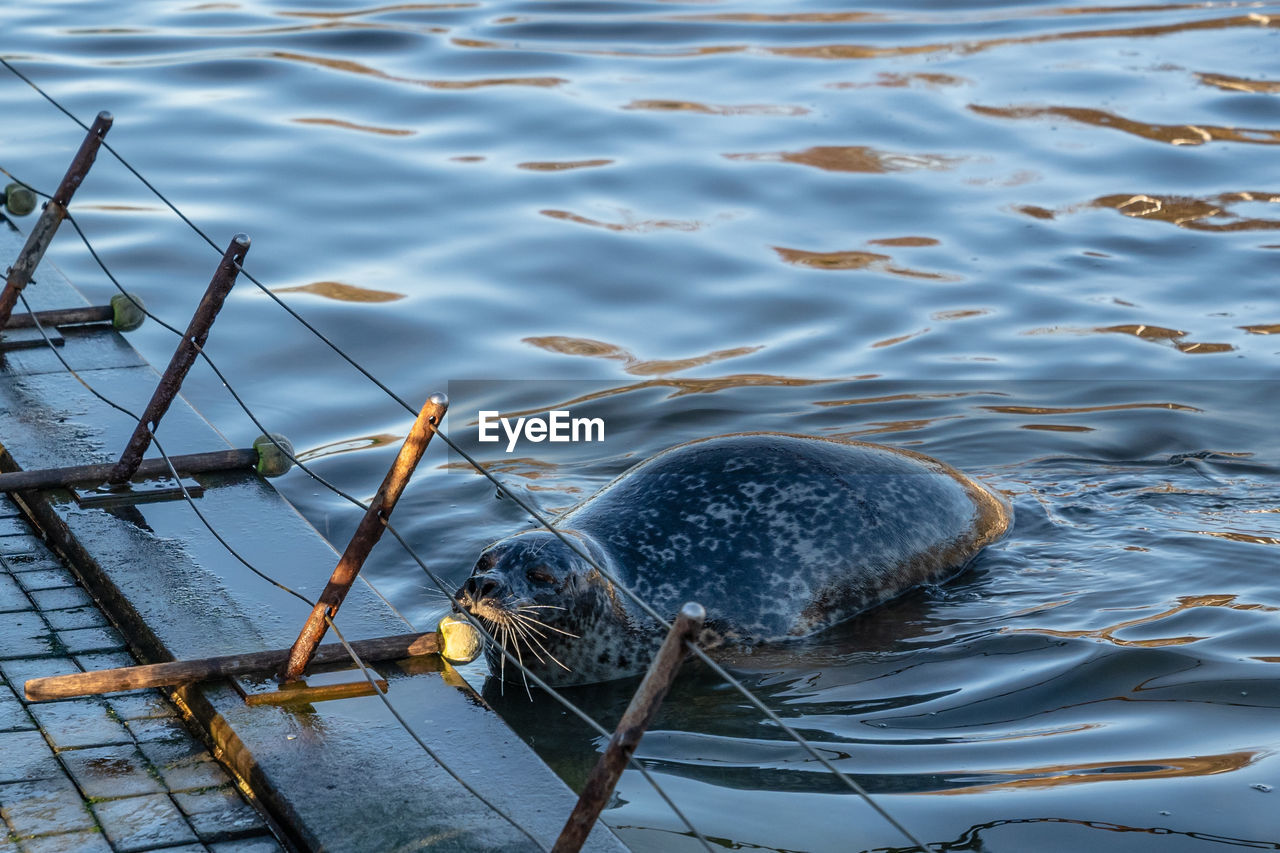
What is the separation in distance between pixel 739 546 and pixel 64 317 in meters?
3.53

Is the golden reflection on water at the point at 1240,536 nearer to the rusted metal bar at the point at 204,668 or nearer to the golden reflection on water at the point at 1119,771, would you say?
the golden reflection on water at the point at 1119,771

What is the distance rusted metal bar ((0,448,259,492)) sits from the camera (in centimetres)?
586

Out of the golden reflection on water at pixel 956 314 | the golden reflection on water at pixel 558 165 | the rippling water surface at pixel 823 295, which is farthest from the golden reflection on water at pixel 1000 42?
the golden reflection on water at pixel 956 314

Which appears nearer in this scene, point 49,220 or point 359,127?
point 49,220

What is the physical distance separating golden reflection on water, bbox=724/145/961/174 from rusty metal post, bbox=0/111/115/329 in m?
7.00

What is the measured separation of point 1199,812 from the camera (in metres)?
4.75

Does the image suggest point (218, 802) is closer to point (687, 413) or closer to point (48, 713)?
point (48, 713)

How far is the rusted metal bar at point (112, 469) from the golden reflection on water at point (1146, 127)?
380 inches

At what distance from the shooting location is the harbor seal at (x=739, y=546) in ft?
18.9

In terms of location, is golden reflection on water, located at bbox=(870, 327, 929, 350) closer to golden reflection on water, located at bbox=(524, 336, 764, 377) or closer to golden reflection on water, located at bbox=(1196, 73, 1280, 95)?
golden reflection on water, located at bbox=(524, 336, 764, 377)

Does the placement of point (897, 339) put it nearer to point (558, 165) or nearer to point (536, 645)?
point (558, 165)

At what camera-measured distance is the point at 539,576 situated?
554 centimetres

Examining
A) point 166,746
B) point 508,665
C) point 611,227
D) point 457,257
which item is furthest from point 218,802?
point 611,227

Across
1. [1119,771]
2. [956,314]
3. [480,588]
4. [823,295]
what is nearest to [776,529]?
[480,588]
